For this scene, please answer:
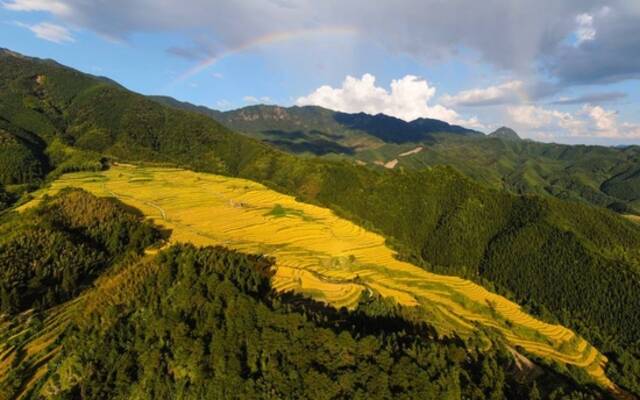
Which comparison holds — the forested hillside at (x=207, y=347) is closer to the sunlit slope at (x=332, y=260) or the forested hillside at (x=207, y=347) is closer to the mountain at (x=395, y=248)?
the mountain at (x=395, y=248)

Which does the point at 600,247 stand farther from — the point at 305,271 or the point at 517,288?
the point at 305,271

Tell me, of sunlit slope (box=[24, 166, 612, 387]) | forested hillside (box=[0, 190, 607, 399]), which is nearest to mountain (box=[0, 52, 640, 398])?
forested hillside (box=[0, 190, 607, 399])

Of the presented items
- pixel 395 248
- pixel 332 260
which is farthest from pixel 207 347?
pixel 395 248

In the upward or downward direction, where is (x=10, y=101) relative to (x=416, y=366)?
upward

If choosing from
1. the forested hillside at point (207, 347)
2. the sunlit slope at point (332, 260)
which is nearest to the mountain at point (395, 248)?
the forested hillside at point (207, 347)

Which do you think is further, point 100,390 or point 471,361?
point 471,361

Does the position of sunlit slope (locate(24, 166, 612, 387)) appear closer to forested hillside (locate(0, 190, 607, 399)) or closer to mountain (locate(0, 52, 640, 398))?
mountain (locate(0, 52, 640, 398))

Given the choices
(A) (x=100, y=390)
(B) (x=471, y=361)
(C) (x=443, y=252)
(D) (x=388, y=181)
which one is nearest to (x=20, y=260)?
(A) (x=100, y=390)

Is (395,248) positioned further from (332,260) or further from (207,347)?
(207,347)
